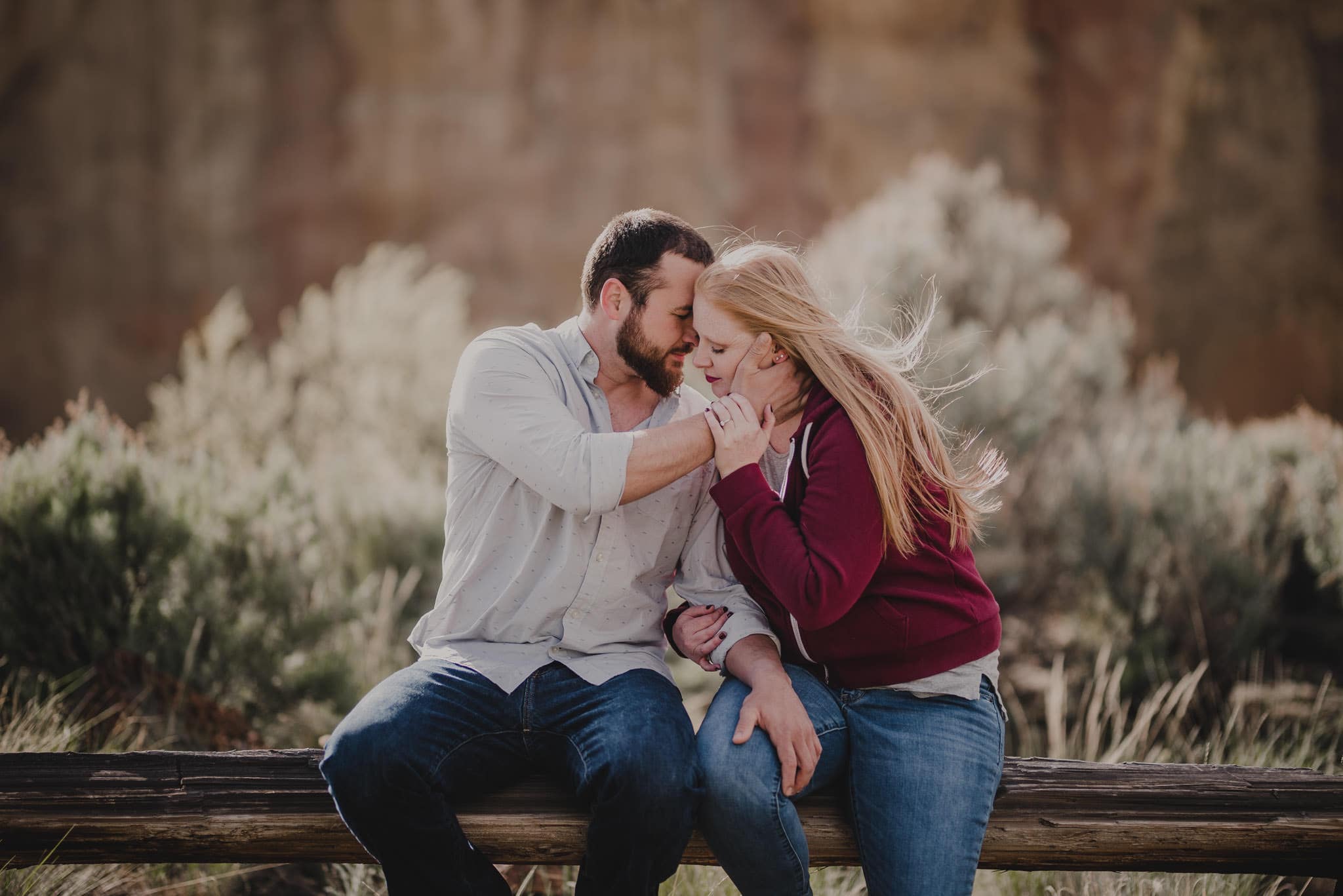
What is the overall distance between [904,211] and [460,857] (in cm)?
557

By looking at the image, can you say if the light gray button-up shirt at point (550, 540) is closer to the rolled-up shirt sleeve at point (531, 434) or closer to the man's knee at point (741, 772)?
the rolled-up shirt sleeve at point (531, 434)

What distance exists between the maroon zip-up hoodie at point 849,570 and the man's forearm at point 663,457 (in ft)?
0.32

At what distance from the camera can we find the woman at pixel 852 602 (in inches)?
82.1

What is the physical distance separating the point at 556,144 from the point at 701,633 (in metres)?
12.2

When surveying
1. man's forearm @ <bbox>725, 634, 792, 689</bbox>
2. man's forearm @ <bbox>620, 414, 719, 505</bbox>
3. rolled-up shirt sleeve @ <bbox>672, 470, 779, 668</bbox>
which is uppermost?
man's forearm @ <bbox>620, 414, 719, 505</bbox>

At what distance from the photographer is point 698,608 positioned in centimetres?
252

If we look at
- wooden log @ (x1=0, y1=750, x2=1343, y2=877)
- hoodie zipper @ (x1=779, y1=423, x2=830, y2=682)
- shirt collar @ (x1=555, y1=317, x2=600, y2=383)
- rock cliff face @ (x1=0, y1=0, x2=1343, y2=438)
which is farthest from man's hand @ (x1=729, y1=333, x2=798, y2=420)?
rock cliff face @ (x1=0, y1=0, x2=1343, y2=438)

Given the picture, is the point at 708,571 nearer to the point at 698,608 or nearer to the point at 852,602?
→ the point at 698,608

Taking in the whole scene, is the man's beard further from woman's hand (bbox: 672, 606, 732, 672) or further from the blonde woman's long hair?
woman's hand (bbox: 672, 606, 732, 672)

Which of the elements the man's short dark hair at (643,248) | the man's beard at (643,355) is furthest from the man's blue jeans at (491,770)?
the man's short dark hair at (643,248)

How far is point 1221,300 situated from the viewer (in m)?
13.0

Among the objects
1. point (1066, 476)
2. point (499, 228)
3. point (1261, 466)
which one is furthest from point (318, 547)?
point (499, 228)

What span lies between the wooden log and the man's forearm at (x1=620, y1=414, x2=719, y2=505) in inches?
27.3

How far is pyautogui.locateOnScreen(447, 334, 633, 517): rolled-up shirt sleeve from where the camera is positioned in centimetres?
228
